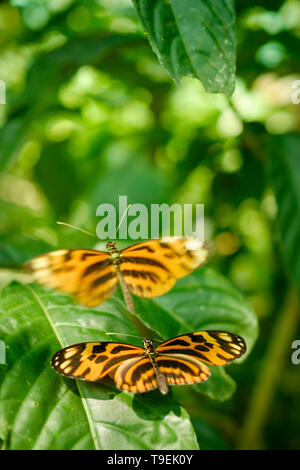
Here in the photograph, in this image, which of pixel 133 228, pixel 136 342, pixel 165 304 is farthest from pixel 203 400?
pixel 136 342

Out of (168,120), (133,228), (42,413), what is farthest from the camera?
(168,120)

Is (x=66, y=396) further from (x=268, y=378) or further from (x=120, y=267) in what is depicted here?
(x=268, y=378)

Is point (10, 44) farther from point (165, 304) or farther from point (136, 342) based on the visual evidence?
point (136, 342)

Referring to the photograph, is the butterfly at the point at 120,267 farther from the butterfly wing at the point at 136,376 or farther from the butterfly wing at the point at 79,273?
the butterfly wing at the point at 136,376

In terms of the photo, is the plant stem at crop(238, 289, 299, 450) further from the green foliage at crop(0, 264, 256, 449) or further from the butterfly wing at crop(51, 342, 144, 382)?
the butterfly wing at crop(51, 342, 144, 382)

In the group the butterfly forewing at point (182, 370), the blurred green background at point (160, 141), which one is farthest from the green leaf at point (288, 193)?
the butterfly forewing at point (182, 370)

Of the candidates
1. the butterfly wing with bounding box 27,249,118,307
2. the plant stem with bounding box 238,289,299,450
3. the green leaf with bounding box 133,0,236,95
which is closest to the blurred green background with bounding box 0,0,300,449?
the plant stem with bounding box 238,289,299,450
